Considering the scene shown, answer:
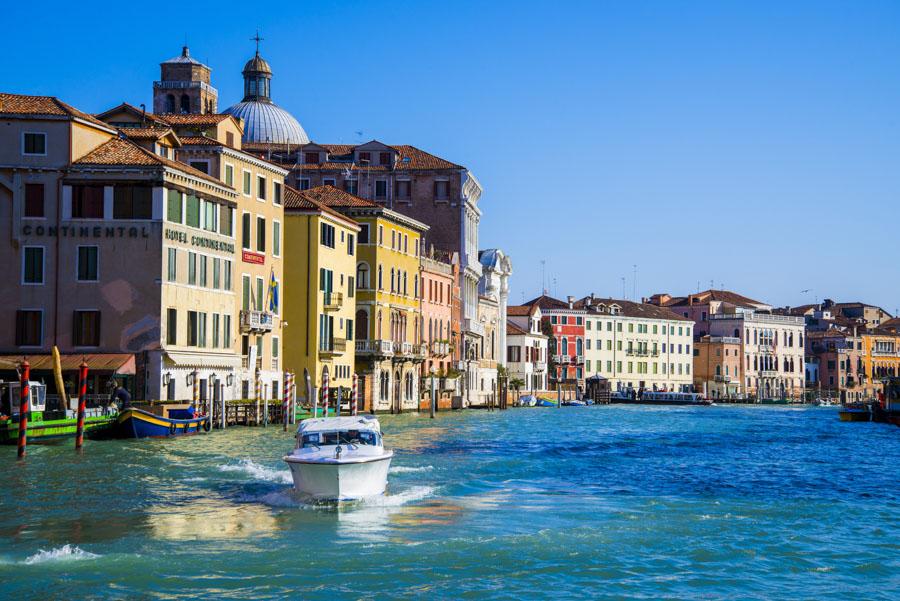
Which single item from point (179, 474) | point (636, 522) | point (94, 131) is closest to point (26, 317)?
point (94, 131)

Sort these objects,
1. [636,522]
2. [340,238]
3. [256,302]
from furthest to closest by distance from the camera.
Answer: [340,238] → [256,302] → [636,522]

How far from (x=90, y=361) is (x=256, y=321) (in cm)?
843

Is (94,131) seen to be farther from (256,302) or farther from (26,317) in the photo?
(256,302)

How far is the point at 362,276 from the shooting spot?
53406 millimetres

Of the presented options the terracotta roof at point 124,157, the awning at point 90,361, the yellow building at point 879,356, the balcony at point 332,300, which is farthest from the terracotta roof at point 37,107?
the yellow building at point 879,356

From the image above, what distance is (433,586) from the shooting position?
46.3 ft

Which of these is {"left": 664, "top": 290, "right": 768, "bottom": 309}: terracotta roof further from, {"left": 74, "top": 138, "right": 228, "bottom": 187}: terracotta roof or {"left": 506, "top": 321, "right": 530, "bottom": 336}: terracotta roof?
{"left": 74, "top": 138, "right": 228, "bottom": 187}: terracotta roof

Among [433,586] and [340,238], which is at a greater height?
[340,238]

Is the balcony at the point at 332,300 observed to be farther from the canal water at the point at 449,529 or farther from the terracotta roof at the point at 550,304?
the terracotta roof at the point at 550,304

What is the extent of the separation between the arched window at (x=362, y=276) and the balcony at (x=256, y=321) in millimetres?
9847

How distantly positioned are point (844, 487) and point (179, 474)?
1286 centimetres

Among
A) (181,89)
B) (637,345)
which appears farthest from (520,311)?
(181,89)

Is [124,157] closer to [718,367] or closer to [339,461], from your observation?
[339,461]

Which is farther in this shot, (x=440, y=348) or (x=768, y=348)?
(x=768, y=348)
